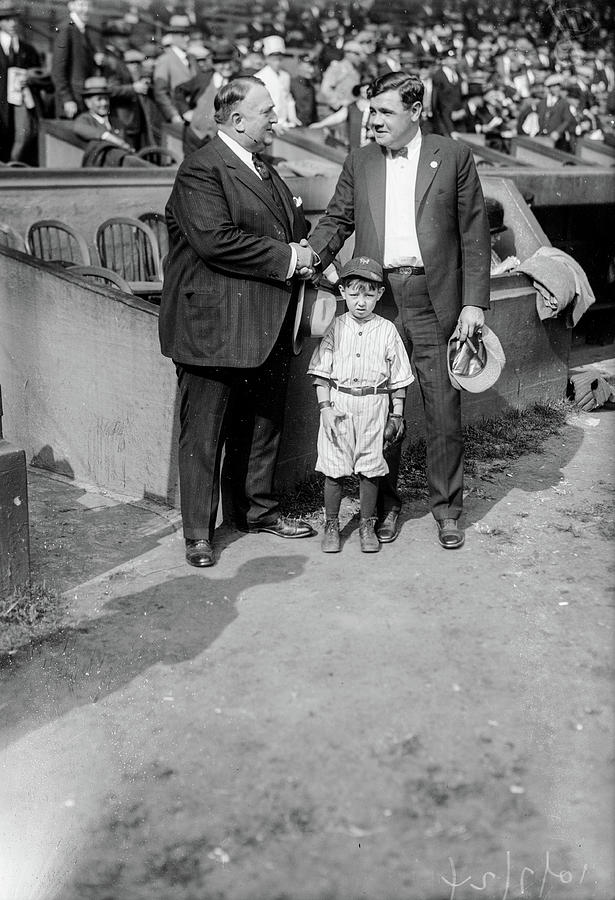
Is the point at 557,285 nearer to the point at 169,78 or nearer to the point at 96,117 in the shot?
the point at 96,117

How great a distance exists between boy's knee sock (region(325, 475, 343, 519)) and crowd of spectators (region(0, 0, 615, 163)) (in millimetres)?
7354

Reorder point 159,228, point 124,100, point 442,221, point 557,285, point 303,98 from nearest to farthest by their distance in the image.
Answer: point 442,221, point 557,285, point 159,228, point 124,100, point 303,98

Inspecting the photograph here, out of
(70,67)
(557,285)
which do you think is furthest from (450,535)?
(70,67)

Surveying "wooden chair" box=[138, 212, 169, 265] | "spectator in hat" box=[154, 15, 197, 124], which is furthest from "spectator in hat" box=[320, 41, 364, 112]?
"wooden chair" box=[138, 212, 169, 265]

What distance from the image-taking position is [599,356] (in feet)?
33.8

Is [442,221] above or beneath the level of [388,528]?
above

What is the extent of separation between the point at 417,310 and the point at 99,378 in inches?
70.6

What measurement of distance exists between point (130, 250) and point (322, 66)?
12.8m

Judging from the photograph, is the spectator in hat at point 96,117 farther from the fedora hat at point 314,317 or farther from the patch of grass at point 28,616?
the patch of grass at point 28,616

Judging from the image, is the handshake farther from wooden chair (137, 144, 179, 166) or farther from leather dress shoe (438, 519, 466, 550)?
wooden chair (137, 144, 179, 166)

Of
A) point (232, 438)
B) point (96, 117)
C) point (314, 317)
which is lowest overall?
point (232, 438)

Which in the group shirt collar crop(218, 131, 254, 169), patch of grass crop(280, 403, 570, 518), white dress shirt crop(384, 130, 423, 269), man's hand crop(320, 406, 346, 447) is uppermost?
shirt collar crop(218, 131, 254, 169)

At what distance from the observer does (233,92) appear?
4.71 metres

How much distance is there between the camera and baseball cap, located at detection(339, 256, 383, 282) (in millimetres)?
4863
